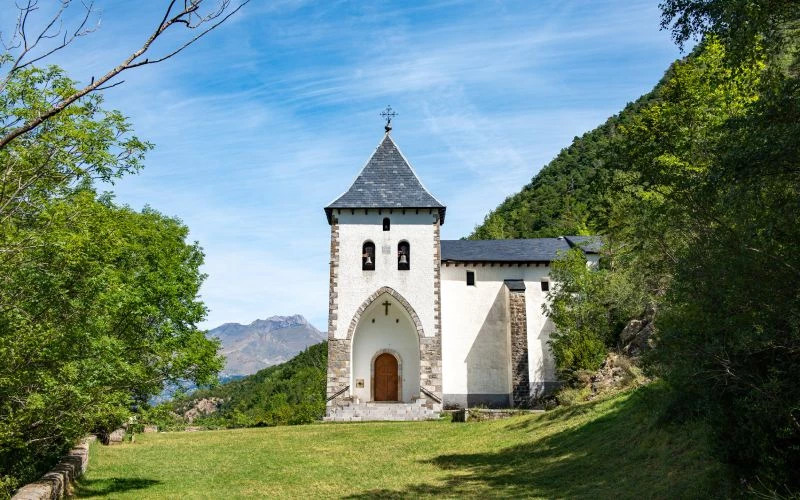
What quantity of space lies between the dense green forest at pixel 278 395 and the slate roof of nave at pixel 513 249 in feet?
34.6

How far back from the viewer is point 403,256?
97.0 feet

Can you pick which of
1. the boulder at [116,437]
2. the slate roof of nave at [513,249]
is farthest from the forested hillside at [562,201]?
the boulder at [116,437]

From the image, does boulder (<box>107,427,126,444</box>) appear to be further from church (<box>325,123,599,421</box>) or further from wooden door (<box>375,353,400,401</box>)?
wooden door (<box>375,353,400,401</box>)

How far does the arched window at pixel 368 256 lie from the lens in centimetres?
2933

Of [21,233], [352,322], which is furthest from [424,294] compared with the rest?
[21,233]

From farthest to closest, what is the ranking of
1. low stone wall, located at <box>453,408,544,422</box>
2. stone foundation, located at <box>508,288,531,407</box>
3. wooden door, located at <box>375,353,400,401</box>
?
stone foundation, located at <box>508,288,531,407</box> → wooden door, located at <box>375,353,400,401</box> → low stone wall, located at <box>453,408,544,422</box>

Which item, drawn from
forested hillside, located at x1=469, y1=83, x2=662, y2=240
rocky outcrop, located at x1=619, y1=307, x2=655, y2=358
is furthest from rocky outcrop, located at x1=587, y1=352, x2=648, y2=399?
forested hillside, located at x1=469, y1=83, x2=662, y2=240

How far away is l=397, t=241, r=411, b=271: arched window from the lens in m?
29.4

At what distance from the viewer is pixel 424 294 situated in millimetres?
29000

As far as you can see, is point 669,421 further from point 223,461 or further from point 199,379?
point 223,461

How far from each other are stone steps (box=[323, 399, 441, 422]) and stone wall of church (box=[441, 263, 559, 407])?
13.6 ft

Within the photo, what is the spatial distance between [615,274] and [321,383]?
2654cm

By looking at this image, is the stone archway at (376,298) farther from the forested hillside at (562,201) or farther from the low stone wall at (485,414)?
the forested hillside at (562,201)

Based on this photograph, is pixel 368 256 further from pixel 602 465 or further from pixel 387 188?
pixel 602 465
